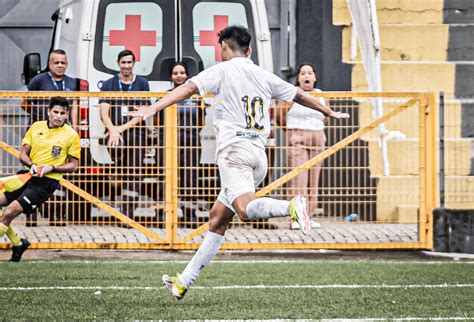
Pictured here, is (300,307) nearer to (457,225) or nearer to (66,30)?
(457,225)

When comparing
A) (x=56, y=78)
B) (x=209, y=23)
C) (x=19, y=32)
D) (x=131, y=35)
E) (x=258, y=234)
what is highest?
(x=19, y=32)

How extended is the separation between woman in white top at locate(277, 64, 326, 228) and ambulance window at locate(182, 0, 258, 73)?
6.68 ft

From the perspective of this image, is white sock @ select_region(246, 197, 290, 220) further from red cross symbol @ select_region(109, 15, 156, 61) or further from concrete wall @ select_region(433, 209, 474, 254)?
red cross symbol @ select_region(109, 15, 156, 61)

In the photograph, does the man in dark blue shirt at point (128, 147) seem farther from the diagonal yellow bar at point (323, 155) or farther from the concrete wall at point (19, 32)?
the concrete wall at point (19, 32)

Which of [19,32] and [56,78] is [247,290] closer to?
[56,78]

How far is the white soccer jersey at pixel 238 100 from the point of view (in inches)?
366

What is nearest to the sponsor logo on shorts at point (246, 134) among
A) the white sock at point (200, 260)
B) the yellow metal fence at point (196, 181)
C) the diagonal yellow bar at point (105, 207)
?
the white sock at point (200, 260)

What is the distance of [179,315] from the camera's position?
8633mm

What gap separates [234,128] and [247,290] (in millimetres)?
1499

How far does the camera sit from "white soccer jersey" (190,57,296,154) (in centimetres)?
929

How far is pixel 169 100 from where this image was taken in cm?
884

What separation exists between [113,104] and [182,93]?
15.5 ft

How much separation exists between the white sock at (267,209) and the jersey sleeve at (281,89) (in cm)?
→ 93

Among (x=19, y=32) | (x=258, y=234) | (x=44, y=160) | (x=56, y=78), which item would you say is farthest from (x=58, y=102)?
(x=19, y=32)
